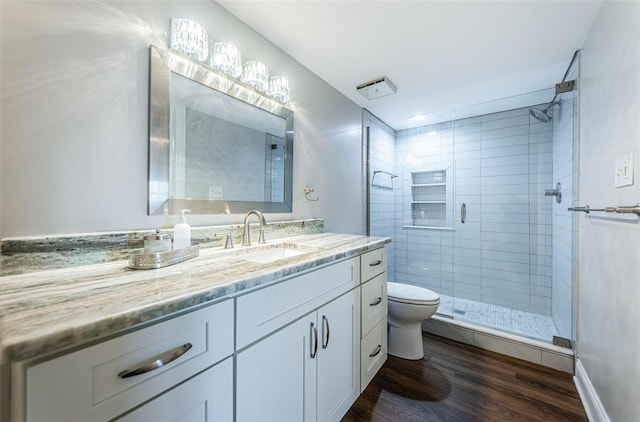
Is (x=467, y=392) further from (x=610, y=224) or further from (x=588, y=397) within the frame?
(x=610, y=224)

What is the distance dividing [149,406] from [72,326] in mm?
275

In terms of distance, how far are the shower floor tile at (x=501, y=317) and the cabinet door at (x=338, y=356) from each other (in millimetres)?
1375

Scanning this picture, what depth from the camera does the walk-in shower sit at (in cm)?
234

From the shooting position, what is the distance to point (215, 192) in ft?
4.49

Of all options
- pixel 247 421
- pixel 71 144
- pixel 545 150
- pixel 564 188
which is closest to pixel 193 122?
pixel 71 144

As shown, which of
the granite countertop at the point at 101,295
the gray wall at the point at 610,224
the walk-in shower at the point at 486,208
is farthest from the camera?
the walk-in shower at the point at 486,208

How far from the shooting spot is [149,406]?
59 cm

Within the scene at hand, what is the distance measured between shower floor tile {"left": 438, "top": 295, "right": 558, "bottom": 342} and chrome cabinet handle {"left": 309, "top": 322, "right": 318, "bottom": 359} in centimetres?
175

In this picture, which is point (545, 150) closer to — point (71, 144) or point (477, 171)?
point (477, 171)

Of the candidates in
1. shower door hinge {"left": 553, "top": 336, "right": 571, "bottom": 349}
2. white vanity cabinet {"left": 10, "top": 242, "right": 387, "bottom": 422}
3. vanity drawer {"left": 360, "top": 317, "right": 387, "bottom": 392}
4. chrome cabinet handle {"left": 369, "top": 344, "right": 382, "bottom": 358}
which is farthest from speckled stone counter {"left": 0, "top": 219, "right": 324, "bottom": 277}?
shower door hinge {"left": 553, "top": 336, "right": 571, "bottom": 349}

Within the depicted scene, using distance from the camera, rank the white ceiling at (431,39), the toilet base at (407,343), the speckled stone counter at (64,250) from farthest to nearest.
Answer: the toilet base at (407,343), the white ceiling at (431,39), the speckled stone counter at (64,250)

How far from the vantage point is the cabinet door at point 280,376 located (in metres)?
0.82

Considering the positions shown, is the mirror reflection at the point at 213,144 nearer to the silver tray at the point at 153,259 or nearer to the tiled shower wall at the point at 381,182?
the silver tray at the point at 153,259

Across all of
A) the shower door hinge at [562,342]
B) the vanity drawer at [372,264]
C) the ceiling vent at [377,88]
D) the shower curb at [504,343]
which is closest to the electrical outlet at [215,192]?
the vanity drawer at [372,264]
